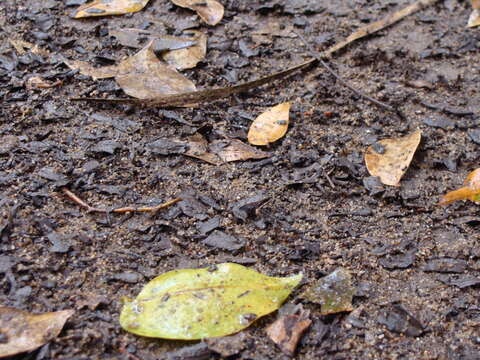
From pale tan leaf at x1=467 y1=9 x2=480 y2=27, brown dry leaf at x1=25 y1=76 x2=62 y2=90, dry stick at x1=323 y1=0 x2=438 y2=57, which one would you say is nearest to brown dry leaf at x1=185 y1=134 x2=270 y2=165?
brown dry leaf at x1=25 y1=76 x2=62 y2=90

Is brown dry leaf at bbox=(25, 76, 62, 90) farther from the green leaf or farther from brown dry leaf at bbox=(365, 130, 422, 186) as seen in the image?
brown dry leaf at bbox=(365, 130, 422, 186)

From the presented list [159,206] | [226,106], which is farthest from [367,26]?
[159,206]

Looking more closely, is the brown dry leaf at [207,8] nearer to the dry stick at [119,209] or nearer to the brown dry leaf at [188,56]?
the brown dry leaf at [188,56]

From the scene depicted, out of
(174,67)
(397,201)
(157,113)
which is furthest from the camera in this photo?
(174,67)

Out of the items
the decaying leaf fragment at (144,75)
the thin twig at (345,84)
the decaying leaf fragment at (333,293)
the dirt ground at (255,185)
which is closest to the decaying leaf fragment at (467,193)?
the dirt ground at (255,185)

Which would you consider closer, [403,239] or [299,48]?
[403,239]

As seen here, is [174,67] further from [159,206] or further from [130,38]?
[159,206]

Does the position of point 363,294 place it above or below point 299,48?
below

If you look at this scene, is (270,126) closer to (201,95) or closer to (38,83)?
(201,95)

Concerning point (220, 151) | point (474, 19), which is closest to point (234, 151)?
point (220, 151)
